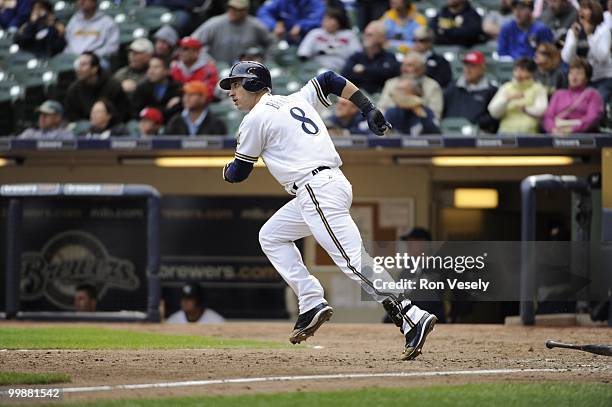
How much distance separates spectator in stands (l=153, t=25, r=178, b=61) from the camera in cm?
1289

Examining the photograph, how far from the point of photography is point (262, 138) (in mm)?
6285

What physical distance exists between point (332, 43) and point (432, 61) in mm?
1216

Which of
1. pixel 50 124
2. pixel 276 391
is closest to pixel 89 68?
pixel 50 124

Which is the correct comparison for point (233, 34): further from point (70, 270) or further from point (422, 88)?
Result: point (70, 270)

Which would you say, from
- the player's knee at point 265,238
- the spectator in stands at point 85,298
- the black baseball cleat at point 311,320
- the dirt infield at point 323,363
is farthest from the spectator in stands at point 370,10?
the black baseball cleat at point 311,320

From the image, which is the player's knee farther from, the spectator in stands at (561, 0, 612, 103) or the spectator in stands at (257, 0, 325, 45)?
the spectator in stands at (257, 0, 325, 45)

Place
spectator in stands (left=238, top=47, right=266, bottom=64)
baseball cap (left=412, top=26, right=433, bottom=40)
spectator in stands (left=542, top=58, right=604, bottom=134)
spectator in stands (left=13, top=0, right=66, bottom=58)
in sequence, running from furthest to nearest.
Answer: spectator in stands (left=13, top=0, right=66, bottom=58), spectator in stands (left=238, top=47, right=266, bottom=64), baseball cap (left=412, top=26, right=433, bottom=40), spectator in stands (left=542, top=58, right=604, bottom=134)

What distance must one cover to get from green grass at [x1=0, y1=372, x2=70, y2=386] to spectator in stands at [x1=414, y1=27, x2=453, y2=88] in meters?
6.94

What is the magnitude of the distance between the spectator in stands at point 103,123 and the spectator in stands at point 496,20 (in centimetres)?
390

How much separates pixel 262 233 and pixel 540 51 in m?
5.58

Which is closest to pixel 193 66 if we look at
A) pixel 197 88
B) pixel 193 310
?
pixel 197 88

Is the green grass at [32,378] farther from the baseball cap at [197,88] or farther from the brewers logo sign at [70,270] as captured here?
the baseball cap at [197,88]

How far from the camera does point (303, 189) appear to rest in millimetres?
6223

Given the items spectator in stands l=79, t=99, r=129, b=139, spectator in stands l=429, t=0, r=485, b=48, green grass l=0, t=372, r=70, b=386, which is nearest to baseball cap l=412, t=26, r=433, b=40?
spectator in stands l=429, t=0, r=485, b=48
